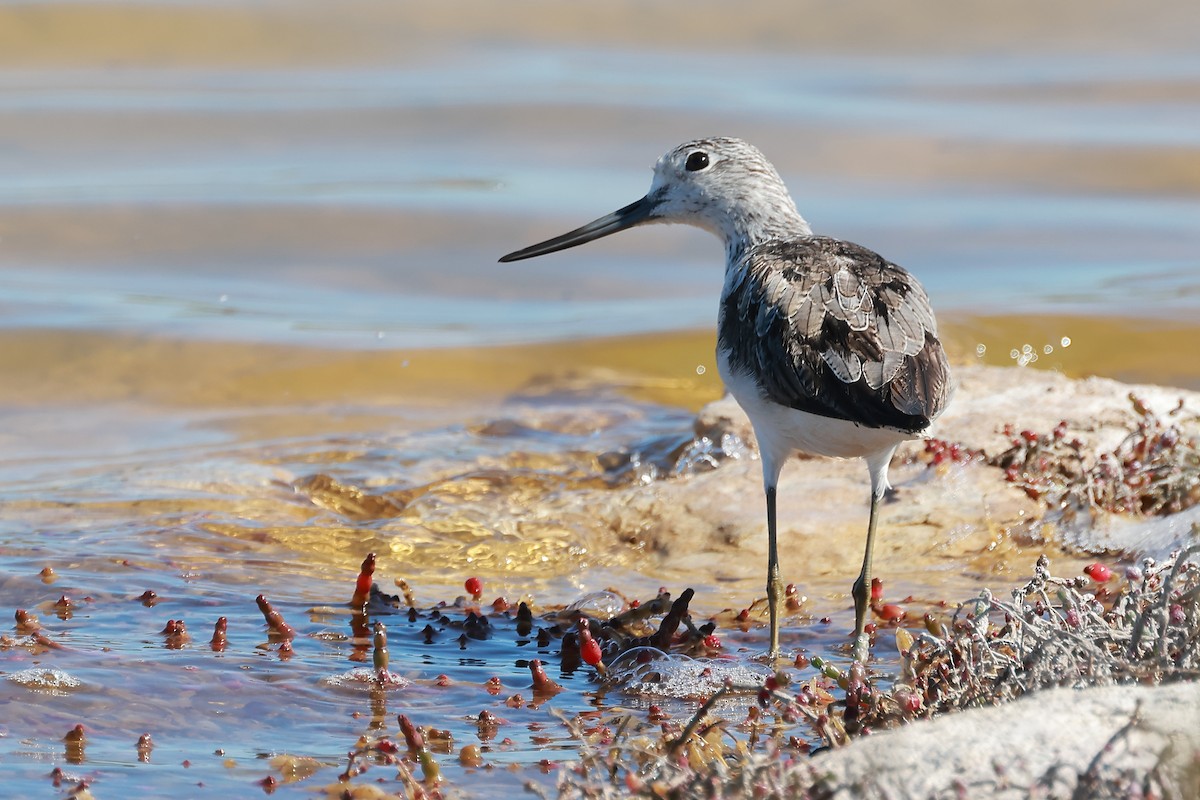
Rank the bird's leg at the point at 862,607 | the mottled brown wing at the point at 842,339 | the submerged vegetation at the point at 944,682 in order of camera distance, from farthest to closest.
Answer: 1. the bird's leg at the point at 862,607
2. the mottled brown wing at the point at 842,339
3. the submerged vegetation at the point at 944,682

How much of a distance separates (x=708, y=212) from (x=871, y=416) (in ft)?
6.65

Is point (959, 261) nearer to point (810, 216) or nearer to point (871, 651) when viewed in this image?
point (810, 216)

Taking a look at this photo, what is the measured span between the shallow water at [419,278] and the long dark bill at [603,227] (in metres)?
1.15

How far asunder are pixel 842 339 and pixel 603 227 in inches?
91.7

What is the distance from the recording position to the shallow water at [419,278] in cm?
559

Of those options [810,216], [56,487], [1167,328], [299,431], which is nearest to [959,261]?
[810,216]

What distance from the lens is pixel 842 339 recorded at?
4898 millimetres

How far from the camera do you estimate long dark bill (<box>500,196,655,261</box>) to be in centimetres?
683

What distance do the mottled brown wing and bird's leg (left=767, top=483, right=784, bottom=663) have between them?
57 centimetres

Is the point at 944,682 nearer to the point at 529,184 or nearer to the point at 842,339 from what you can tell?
the point at 842,339

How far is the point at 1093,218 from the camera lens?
1304cm

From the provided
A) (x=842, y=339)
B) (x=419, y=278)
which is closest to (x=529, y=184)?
(x=419, y=278)

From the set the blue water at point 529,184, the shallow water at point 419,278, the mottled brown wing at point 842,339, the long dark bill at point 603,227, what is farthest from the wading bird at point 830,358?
the blue water at point 529,184

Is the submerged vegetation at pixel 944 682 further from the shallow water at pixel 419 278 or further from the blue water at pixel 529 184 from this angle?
the blue water at pixel 529 184
